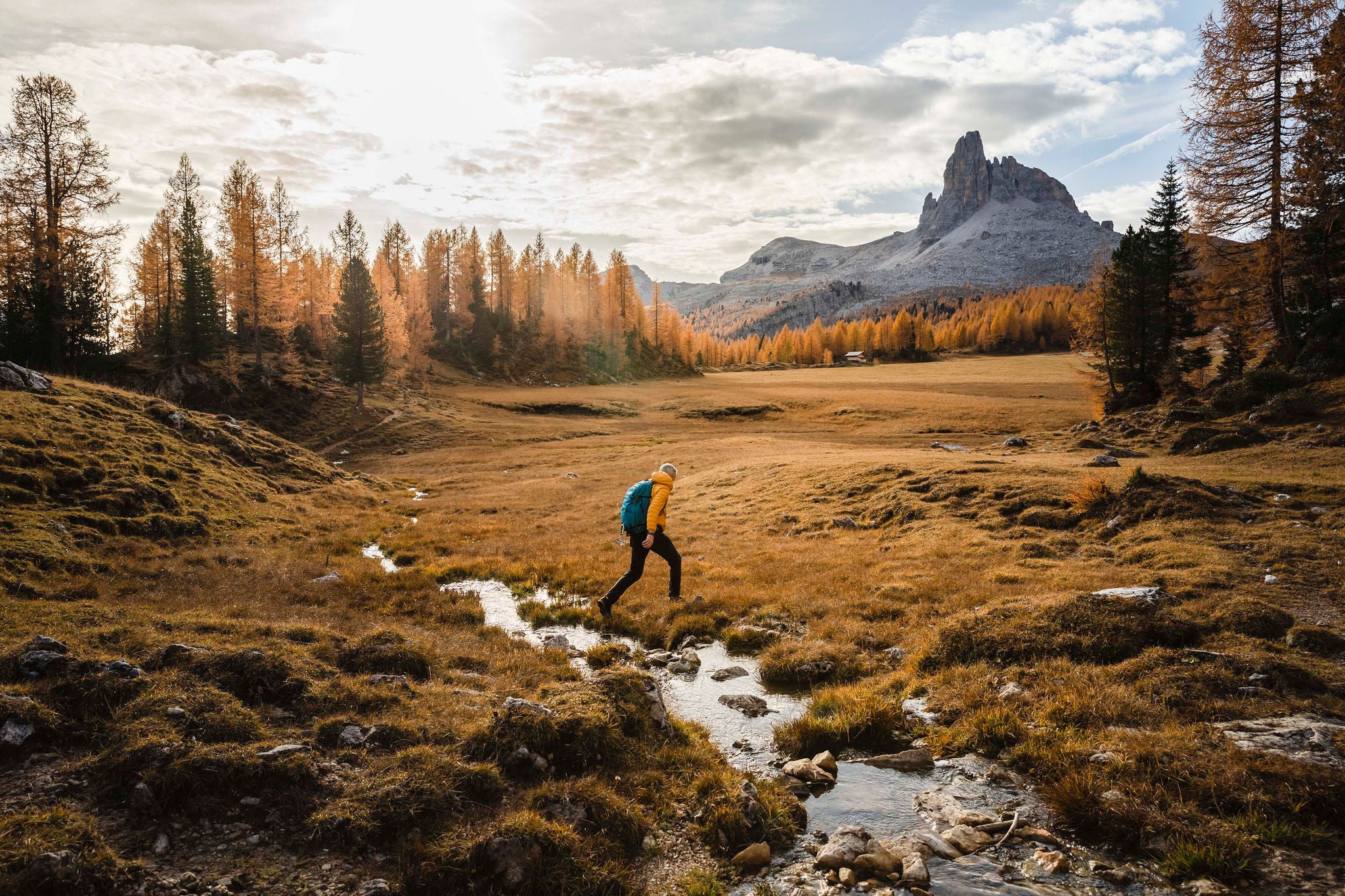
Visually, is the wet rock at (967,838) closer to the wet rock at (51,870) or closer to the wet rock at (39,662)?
the wet rock at (51,870)

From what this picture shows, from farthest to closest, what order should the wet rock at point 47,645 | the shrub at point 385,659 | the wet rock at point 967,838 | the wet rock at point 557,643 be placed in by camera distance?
1. the wet rock at point 557,643
2. the shrub at point 385,659
3. the wet rock at point 47,645
4. the wet rock at point 967,838

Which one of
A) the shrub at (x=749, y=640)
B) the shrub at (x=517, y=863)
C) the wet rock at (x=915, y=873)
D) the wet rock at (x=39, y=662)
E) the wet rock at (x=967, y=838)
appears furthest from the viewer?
the shrub at (x=749, y=640)

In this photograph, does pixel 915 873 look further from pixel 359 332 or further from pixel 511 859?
pixel 359 332

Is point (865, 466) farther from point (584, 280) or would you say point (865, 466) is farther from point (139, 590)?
point (584, 280)

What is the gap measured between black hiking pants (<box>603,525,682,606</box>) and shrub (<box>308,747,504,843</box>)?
23.4 feet

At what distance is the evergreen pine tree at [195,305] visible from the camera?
5647 cm

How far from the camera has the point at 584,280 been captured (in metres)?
135

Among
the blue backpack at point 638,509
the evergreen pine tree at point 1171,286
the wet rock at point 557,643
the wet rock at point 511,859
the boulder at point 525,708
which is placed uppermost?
the evergreen pine tree at point 1171,286

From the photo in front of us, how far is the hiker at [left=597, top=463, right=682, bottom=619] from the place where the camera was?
13.6 meters

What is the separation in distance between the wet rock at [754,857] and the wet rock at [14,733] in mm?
7455

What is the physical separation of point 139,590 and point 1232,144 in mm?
47073

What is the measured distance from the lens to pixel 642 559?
45.6 feet

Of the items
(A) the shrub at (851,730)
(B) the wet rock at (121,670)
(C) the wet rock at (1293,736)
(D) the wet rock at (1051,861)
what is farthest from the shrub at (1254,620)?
(B) the wet rock at (121,670)

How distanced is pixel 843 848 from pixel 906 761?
2108 millimetres
